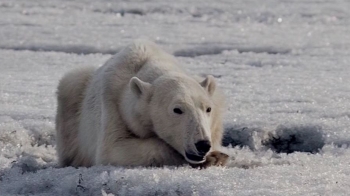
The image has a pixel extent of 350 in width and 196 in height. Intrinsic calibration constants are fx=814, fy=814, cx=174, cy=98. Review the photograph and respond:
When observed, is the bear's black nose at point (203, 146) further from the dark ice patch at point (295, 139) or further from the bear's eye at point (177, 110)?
the dark ice patch at point (295, 139)

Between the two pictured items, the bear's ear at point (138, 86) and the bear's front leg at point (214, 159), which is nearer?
the bear's front leg at point (214, 159)

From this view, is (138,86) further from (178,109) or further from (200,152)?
(200,152)

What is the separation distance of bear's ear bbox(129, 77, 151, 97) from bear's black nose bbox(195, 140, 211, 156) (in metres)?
0.59

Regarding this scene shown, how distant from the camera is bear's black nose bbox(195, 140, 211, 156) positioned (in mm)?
4266

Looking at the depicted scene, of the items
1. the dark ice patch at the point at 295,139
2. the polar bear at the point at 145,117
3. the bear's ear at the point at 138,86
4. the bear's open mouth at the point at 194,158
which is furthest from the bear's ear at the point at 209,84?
the dark ice patch at the point at 295,139

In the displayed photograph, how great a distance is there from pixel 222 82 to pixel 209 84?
3082 millimetres

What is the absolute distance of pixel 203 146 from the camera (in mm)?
4281

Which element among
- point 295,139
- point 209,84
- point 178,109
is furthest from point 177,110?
point 295,139

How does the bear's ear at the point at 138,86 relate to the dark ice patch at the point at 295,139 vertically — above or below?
above

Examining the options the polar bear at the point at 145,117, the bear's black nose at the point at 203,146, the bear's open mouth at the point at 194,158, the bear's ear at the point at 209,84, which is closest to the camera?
the bear's black nose at the point at 203,146

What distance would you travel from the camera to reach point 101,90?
16.8 ft

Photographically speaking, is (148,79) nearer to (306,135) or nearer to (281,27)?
(306,135)

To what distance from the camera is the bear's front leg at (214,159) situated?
15.1 feet

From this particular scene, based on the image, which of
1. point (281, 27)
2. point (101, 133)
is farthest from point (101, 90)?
point (281, 27)
